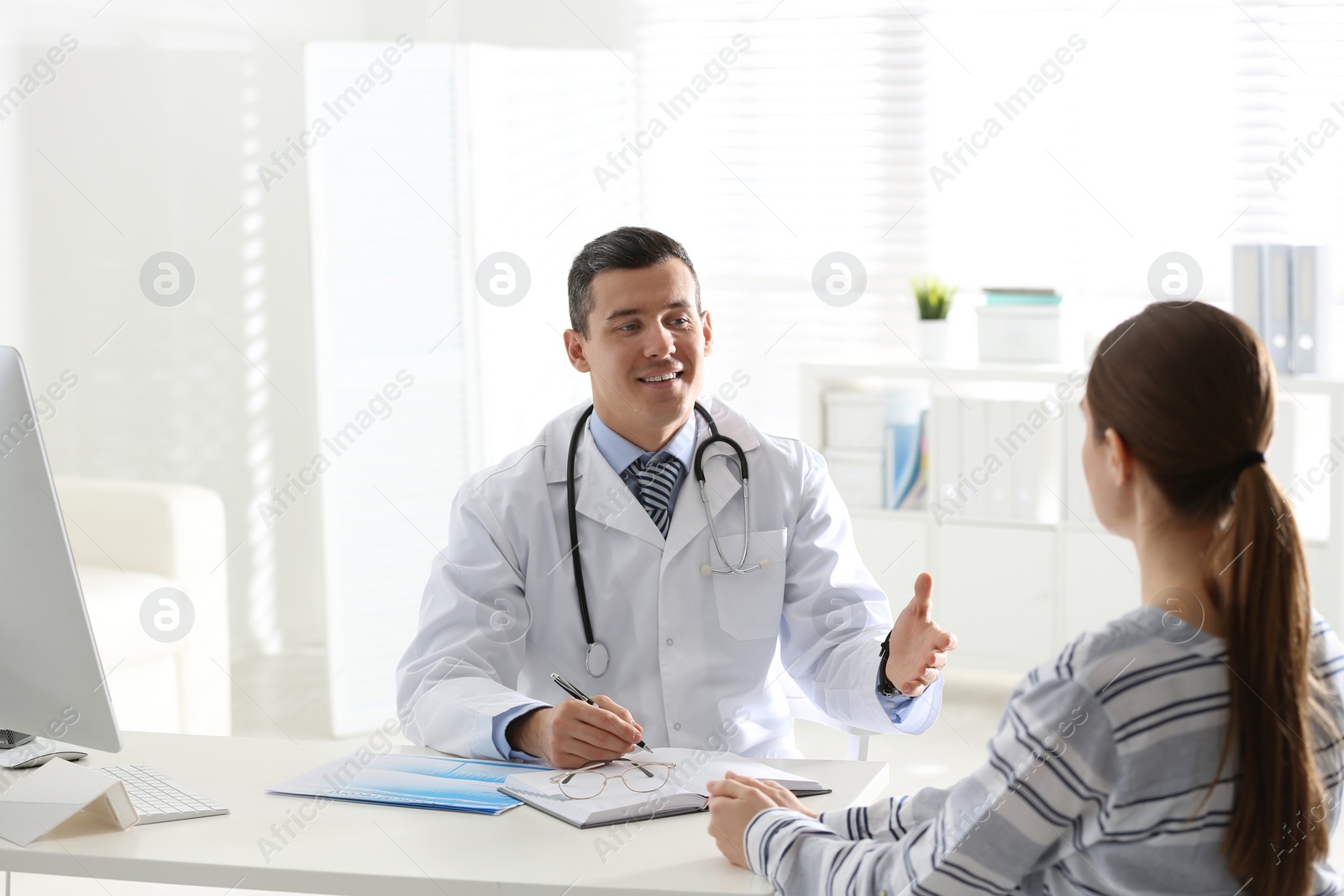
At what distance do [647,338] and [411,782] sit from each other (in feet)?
2.50

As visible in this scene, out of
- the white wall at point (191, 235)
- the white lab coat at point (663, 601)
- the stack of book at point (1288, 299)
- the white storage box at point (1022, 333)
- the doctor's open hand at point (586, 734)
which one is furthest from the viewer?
the white wall at point (191, 235)

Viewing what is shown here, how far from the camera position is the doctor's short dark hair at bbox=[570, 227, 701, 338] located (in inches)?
81.1

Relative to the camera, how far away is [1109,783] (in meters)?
1.12

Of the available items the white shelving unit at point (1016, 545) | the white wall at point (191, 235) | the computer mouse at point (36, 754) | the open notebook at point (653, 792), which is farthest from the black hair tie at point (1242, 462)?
the white wall at point (191, 235)

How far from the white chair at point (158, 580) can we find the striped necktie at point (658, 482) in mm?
1620

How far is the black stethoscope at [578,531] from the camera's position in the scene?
6.53 feet

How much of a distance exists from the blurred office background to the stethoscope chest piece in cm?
173

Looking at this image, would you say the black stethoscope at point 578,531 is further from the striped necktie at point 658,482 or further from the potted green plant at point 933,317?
the potted green plant at point 933,317

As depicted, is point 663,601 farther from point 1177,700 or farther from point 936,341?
point 936,341

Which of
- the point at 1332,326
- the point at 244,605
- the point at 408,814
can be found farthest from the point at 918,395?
the point at 408,814

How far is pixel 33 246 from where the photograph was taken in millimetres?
3916

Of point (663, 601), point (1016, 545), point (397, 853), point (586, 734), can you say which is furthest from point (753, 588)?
point (1016, 545)

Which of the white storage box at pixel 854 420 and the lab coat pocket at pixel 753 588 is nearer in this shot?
the lab coat pocket at pixel 753 588

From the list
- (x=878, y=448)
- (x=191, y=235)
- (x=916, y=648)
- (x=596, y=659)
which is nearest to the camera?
(x=916, y=648)
